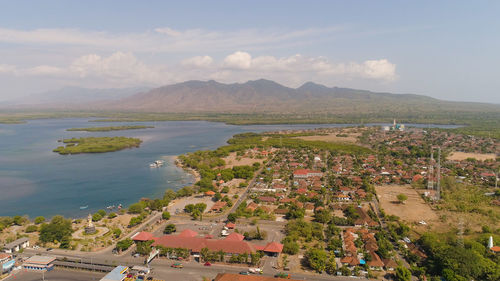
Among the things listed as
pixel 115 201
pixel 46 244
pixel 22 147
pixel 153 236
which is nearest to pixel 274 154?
pixel 115 201

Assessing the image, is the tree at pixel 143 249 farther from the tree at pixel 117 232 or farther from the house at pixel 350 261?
the house at pixel 350 261

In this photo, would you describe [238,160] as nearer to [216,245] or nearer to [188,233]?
[188,233]

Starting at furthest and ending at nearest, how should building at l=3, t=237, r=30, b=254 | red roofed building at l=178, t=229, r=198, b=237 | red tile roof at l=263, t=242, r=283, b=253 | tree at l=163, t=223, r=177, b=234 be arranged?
tree at l=163, t=223, r=177, b=234 < red roofed building at l=178, t=229, r=198, b=237 < building at l=3, t=237, r=30, b=254 < red tile roof at l=263, t=242, r=283, b=253

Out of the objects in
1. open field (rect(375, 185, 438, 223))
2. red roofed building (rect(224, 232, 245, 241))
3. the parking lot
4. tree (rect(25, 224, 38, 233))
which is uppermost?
red roofed building (rect(224, 232, 245, 241))

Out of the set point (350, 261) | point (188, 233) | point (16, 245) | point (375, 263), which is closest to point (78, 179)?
point (16, 245)

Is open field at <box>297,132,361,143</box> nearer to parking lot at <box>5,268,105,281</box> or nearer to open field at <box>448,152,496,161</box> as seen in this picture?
open field at <box>448,152,496,161</box>

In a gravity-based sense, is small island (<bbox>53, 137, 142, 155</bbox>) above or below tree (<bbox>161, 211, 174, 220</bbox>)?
above

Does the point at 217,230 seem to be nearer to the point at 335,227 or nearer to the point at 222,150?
the point at 335,227

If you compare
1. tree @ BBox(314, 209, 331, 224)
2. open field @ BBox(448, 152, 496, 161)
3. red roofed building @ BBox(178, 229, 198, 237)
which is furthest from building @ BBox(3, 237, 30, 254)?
open field @ BBox(448, 152, 496, 161)
